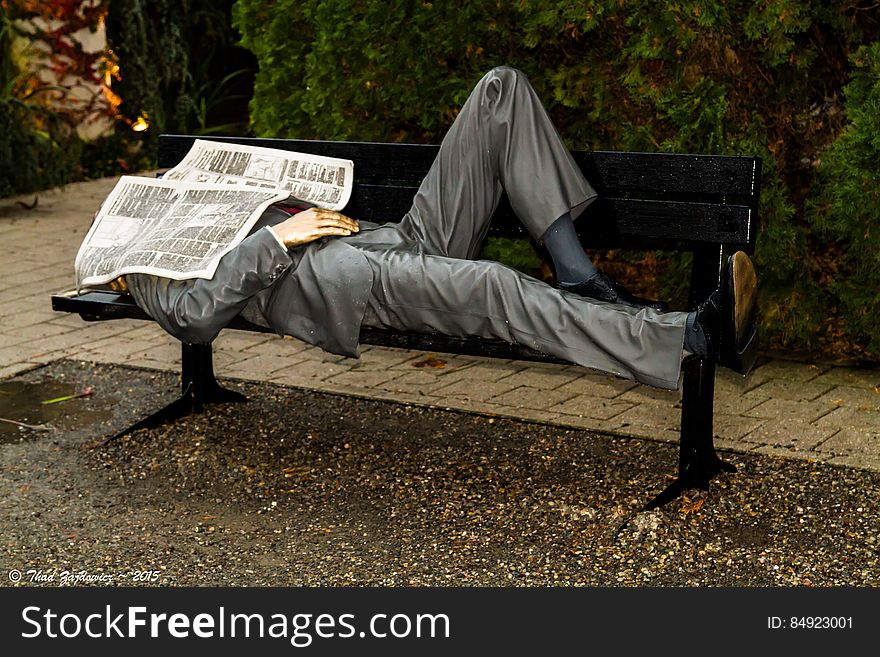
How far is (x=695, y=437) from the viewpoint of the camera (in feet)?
12.9

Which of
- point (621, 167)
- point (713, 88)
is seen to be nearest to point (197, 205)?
point (621, 167)

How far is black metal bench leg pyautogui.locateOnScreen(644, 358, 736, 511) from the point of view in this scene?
3.84 m

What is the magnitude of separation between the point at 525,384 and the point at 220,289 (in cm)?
167

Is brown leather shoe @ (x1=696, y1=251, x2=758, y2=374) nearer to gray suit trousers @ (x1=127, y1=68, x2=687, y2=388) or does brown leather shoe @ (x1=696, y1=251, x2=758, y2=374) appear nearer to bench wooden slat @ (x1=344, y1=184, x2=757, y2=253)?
gray suit trousers @ (x1=127, y1=68, x2=687, y2=388)

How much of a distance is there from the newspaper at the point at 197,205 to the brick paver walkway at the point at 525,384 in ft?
3.13

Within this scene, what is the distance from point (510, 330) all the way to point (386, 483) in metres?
0.72

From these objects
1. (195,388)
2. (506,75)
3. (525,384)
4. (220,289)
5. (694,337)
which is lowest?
(525,384)

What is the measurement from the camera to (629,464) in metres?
4.27

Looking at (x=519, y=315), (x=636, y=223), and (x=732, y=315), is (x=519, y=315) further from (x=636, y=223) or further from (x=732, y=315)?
(x=636, y=223)

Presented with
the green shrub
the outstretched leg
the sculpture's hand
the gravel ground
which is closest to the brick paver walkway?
the gravel ground

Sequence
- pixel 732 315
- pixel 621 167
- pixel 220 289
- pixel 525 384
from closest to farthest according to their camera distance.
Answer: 1. pixel 732 315
2. pixel 220 289
3. pixel 621 167
4. pixel 525 384

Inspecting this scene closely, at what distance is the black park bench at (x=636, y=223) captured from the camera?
392cm

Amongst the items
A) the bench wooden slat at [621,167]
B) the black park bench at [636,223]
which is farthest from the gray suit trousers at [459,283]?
the bench wooden slat at [621,167]

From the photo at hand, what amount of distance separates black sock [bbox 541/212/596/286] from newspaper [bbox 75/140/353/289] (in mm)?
877
